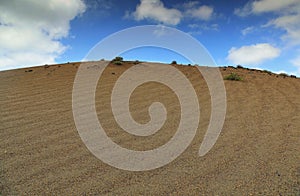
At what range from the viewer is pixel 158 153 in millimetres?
4379

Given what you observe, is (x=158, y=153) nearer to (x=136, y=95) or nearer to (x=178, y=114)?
(x=178, y=114)

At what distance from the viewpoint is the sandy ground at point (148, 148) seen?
3.29 metres

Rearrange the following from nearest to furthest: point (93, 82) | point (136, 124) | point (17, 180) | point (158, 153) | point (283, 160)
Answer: point (17, 180) → point (283, 160) → point (158, 153) → point (136, 124) → point (93, 82)

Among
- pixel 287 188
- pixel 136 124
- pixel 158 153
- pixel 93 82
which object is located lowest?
pixel 287 188

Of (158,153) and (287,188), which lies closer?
(287,188)

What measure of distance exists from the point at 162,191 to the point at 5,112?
17.0 feet

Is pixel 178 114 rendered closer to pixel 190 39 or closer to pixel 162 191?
pixel 190 39

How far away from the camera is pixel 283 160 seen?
4.04 m

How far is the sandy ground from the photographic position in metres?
3.29

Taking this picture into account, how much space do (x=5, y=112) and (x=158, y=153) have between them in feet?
14.4

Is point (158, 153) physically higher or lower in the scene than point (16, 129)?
lower

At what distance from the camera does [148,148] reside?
4.59 metres

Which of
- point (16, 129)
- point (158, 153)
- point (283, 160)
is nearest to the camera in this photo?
point (283, 160)

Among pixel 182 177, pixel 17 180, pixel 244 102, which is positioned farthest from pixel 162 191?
pixel 244 102
